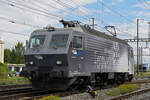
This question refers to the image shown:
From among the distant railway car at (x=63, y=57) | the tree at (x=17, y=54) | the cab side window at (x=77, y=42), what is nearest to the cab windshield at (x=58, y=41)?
the distant railway car at (x=63, y=57)

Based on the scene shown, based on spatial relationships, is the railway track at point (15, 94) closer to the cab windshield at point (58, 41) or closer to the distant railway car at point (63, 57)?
the distant railway car at point (63, 57)

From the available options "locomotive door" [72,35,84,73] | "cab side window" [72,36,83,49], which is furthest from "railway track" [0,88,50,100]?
"cab side window" [72,36,83,49]

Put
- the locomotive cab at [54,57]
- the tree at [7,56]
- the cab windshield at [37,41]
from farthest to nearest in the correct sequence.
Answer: the tree at [7,56] → the cab windshield at [37,41] → the locomotive cab at [54,57]

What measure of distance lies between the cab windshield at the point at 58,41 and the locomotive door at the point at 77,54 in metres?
0.49

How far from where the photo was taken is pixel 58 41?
43.5 ft

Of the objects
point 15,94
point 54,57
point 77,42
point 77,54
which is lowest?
point 15,94

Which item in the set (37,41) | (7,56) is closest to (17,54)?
(7,56)

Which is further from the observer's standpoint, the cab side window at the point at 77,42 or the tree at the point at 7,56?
the tree at the point at 7,56

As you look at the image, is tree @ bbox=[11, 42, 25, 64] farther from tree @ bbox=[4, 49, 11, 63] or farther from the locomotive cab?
the locomotive cab

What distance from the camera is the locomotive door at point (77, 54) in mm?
13039

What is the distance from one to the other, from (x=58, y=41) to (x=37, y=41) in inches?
54.5

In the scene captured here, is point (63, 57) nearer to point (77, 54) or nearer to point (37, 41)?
point (77, 54)

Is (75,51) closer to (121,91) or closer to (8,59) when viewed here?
(121,91)

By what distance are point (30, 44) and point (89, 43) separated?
11.3 feet
